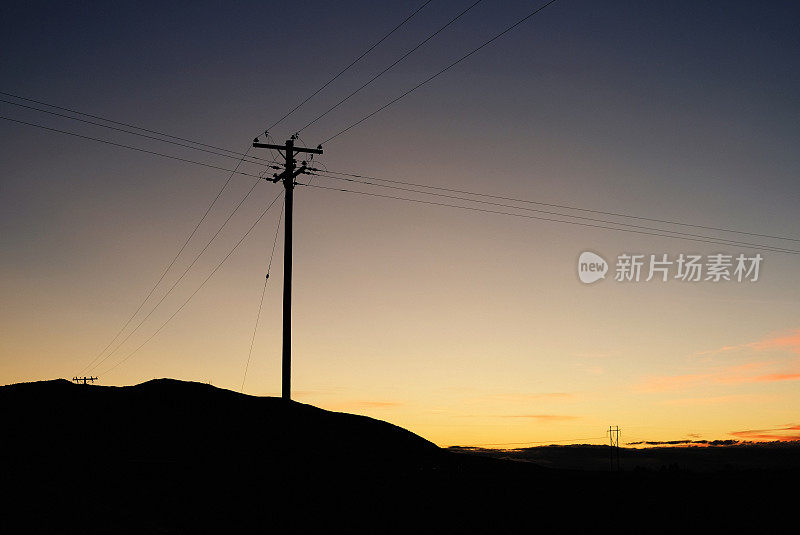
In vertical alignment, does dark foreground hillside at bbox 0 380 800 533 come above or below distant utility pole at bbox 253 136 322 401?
below

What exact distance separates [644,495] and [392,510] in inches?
376

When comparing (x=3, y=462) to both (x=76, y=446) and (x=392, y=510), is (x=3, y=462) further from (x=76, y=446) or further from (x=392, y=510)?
(x=392, y=510)

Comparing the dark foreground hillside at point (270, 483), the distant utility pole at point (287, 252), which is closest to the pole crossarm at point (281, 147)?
the distant utility pole at point (287, 252)

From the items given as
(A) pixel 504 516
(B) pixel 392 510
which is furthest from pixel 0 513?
(A) pixel 504 516

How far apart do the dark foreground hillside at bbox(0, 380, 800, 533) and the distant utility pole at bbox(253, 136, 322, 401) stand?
3.28 metres

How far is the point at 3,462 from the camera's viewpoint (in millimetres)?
26406

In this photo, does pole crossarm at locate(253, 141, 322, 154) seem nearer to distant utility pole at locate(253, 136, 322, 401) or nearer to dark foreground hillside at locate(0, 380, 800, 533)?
distant utility pole at locate(253, 136, 322, 401)

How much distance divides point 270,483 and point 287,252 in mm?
11878

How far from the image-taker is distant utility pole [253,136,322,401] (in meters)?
33.6

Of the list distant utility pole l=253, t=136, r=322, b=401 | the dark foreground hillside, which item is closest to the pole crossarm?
distant utility pole l=253, t=136, r=322, b=401

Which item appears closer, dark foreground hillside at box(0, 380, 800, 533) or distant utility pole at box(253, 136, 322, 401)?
dark foreground hillside at box(0, 380, 800, 533)

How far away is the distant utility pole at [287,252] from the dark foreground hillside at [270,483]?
10.8 feet

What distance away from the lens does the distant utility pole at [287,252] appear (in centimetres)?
3356

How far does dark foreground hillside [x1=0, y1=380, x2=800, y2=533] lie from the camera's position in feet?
72.2
